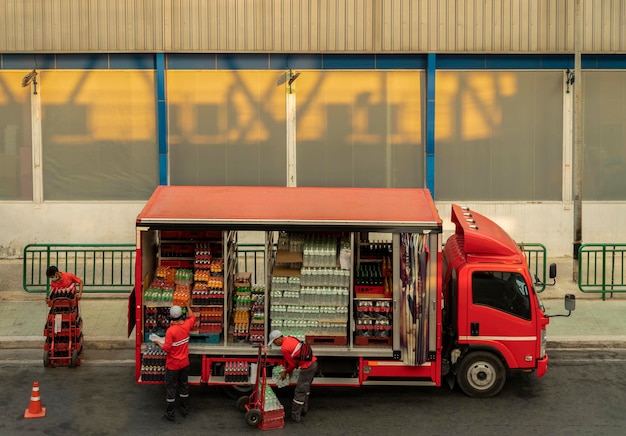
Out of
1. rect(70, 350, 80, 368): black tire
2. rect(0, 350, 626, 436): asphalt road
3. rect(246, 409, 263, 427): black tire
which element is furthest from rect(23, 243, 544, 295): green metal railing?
rect(246, 409, 263, 427): black tire

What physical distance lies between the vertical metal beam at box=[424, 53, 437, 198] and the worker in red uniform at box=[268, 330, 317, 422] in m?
11.1

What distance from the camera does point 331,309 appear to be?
11938mm

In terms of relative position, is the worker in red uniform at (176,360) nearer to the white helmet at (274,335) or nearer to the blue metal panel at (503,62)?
the white helmet at (274,335)

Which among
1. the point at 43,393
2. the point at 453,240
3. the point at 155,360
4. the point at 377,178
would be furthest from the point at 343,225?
the point at 377,178

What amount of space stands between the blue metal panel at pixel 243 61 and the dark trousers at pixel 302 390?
11712 millimetres

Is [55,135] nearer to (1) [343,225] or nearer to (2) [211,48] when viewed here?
(2) [211,48]

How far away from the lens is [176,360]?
11.1 meters

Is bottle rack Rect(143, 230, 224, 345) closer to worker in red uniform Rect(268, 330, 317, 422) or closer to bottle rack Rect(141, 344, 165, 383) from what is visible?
bottle rack Rect(141, 344, 165, 383)

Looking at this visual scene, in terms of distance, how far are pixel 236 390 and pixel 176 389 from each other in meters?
1.00

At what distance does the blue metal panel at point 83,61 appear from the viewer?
2136 centimetres

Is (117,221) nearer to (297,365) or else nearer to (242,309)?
(242,309)

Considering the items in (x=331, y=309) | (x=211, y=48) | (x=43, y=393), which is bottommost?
(x=43, y=393)

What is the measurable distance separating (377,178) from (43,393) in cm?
1148

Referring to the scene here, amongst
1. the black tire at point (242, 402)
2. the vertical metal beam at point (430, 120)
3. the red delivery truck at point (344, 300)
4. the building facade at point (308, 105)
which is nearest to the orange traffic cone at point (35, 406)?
the red delivery truck at point (344, 300)
